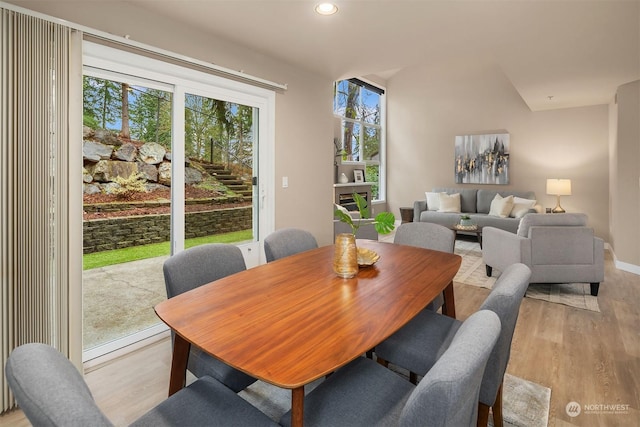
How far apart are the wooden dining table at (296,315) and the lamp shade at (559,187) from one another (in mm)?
5164

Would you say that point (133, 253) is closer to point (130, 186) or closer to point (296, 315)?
point (130, 186)

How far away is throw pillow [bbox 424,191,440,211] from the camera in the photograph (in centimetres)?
715

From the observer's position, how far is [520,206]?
620cm

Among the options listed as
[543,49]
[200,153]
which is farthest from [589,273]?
[200,153]

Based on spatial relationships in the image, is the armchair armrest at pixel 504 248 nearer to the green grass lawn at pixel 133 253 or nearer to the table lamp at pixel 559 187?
the table lamp at pixel 559 187

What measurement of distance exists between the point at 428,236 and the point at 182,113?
2127 millimetres

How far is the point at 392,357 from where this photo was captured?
61.9 inches

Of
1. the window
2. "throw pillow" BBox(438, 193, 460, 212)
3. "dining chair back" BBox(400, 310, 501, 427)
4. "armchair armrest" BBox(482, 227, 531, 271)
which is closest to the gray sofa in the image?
"throw pillow" BBox(438, 193, 460, 212)

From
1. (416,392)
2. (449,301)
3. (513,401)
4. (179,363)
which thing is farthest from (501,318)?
(179,363)

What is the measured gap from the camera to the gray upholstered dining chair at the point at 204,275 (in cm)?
144

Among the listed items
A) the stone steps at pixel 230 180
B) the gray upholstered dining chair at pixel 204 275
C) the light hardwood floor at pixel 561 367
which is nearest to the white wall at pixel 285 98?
the stone steps at pixel 230 180

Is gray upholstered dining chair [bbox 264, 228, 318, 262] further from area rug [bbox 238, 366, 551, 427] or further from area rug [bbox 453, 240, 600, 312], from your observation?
area rug [bbox 453, 240, 600, 312]

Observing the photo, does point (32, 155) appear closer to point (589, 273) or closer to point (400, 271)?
point (400, 271)

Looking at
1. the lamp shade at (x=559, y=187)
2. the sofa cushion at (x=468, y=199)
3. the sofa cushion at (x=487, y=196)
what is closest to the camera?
the lamp shade at (x=559, y=187)
